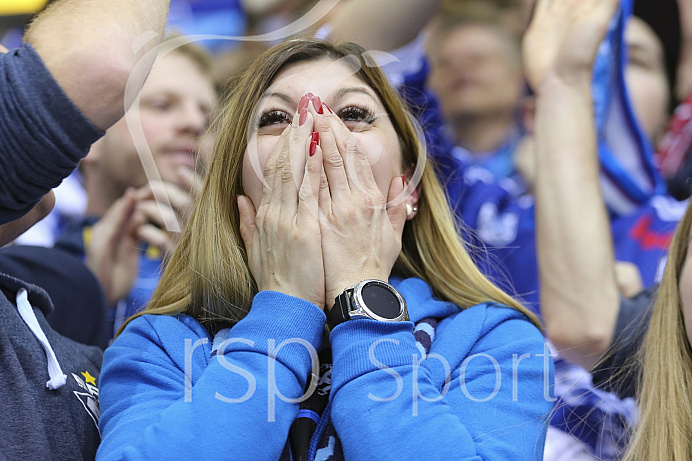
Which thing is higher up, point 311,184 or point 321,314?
point 311,184

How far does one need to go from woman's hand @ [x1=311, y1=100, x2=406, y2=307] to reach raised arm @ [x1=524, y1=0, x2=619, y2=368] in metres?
0.59

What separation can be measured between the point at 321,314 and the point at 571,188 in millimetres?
863

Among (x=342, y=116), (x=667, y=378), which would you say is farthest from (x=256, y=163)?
(x=667, y=378)

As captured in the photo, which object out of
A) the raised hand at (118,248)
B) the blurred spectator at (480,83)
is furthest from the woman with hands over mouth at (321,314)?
the blurred spectator at (480,83)

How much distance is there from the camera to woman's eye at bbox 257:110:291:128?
124 centimetres

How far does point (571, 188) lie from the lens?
1701mm

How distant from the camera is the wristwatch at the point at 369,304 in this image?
1.08 meters

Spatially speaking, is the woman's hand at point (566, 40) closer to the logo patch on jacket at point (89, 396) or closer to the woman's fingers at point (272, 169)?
the woman's fingers at point (272, 169)

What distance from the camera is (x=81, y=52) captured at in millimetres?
913

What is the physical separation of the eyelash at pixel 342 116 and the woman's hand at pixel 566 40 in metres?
0.73

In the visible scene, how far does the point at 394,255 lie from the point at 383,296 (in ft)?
0.42

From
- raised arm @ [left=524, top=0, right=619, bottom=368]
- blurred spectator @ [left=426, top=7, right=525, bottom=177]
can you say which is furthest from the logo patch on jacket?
blurred spectator @ [left=426, top=7, right=525, bottom=177]

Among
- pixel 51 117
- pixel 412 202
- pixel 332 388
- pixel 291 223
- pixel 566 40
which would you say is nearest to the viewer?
pixel 51 117

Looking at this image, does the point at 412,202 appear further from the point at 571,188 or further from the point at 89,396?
the point at 89,396
